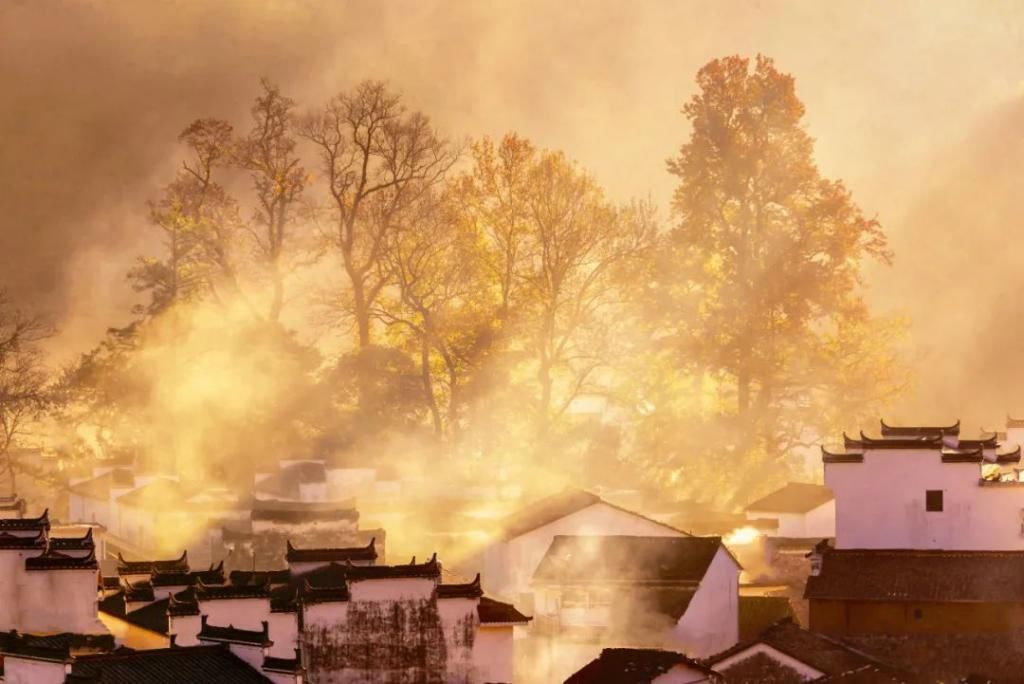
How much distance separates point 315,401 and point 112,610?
2869 centimetres

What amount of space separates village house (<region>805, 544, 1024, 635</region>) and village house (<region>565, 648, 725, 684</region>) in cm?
992

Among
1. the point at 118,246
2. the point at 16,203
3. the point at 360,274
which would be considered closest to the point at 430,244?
the point at 360,274

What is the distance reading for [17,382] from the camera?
282 ft

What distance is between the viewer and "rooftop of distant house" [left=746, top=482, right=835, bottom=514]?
78.9 m

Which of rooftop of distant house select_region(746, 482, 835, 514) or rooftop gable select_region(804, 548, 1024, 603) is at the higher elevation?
rooftop of distant house select_region(746, 482, 835, 514)

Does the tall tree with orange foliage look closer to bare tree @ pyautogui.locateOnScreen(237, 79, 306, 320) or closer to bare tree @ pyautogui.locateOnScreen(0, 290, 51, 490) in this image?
bare tree @ pyautogui.locateOnScreen(237, 79, 306, 320)

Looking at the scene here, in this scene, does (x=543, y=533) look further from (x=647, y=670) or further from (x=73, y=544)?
(x=73, y=544)

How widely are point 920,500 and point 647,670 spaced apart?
18856mm

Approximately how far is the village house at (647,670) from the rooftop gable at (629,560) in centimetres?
1040

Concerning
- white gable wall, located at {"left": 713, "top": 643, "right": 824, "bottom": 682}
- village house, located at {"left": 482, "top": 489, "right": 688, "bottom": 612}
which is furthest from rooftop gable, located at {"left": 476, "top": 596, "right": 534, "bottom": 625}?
village house, located at {"left": 482, "top": 489, "right": 688, "bottom": 612}

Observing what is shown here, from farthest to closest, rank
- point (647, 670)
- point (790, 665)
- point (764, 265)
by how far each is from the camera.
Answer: point (764, 265)
point (790, 665)
point (647, 670)

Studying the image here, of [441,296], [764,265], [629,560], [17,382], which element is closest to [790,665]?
[629,560]

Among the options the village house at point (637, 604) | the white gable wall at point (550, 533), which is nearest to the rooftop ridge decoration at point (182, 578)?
the village house at point (637, 604)

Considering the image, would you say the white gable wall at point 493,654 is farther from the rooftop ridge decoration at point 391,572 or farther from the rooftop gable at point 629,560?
the rooftop gable at point 629,560
